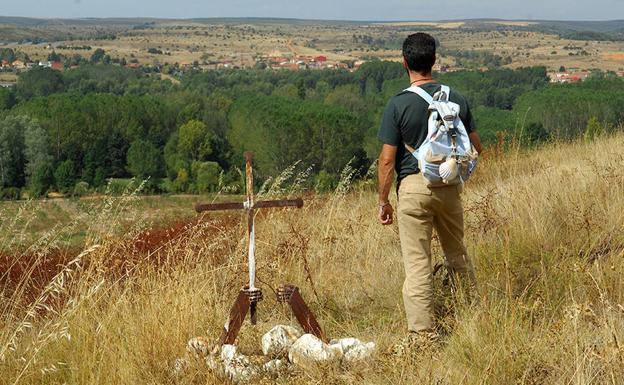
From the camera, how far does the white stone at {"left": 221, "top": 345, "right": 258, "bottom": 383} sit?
11.9ft

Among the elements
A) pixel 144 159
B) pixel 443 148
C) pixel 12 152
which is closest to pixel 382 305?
pixel 443 148

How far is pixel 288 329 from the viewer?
4059 mm

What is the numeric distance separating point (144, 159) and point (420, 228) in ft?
230

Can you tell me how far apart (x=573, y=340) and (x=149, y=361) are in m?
1.88

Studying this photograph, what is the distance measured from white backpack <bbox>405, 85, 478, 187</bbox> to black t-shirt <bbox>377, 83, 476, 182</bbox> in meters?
0.04

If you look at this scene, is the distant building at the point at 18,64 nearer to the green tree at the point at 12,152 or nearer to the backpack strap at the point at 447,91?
the green tree at the point at 12,152

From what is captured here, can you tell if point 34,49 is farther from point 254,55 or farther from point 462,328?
point 462,328

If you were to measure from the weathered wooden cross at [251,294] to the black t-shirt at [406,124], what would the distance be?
1.86 ft

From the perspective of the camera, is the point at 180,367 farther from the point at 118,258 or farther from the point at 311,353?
the point at 118,258

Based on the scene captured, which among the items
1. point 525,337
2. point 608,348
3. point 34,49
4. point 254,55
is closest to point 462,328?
point 525,337

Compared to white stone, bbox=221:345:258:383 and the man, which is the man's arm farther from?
white stone, bbox=221:345:258:383

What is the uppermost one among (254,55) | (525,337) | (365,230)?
A: (525,337)

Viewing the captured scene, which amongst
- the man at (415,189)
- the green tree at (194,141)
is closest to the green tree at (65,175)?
the green tree at (194,141)

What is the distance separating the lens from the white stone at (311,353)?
371cm
